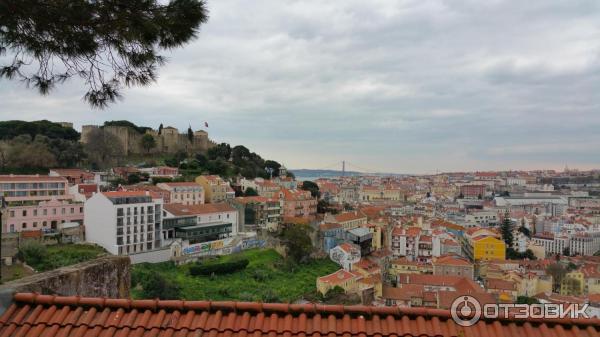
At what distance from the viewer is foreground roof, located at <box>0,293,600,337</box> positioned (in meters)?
2.64

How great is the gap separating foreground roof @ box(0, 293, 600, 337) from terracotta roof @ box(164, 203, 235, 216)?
25.0m

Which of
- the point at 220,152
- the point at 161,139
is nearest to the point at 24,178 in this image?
the point at 220,152

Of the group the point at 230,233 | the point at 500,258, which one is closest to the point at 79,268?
the point at 230,233

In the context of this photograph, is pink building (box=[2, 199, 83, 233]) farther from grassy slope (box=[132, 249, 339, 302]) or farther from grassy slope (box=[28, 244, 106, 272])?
grassy slope (box=[132, 249, 339, 302])

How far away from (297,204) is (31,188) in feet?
64.3

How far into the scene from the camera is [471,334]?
264 cm

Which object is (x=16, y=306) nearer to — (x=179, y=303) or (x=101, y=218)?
(x=179, y=303)

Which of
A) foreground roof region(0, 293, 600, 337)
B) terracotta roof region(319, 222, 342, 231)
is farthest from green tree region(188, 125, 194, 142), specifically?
foreground roof region(0, 293, 600, 337)

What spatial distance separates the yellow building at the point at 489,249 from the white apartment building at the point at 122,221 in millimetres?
29808

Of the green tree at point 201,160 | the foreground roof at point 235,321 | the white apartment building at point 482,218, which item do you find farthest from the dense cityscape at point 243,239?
the white apartment building at point 482,218

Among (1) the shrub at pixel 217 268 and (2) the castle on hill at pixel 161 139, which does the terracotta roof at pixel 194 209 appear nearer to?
(1) the shrub at pixel 217 268

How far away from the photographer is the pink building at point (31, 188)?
2633 cm

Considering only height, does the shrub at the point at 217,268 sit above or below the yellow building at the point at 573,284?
above

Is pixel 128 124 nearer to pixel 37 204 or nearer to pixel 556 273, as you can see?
pixel 37 204
